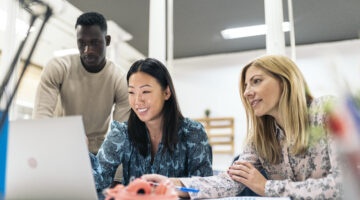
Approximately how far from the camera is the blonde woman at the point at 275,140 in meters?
1.02

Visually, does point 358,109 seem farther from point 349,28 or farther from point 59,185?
point 349,28

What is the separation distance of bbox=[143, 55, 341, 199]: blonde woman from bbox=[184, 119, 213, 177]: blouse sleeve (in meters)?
0.13

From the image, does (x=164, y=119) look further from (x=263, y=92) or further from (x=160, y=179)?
(x=160, y=179)

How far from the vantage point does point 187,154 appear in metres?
1.33

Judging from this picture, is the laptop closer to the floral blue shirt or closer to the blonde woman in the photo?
the blonde woman

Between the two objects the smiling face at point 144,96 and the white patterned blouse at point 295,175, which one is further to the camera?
the smiling face at point 144,96

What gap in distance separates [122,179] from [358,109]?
3.53ft

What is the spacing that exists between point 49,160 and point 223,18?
384 centimetres

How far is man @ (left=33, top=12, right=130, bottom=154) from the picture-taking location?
1.70m

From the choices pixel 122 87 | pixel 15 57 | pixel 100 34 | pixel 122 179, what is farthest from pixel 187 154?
pixel 15 57

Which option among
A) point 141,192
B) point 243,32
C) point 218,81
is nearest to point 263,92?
point 141,192

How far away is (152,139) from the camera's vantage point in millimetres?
1392

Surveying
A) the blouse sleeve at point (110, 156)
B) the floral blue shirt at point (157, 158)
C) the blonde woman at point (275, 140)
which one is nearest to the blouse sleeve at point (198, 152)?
the floral blue shirt at point (157, 158)

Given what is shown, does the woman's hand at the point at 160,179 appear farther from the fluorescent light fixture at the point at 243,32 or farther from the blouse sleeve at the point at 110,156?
the fluorescent light fixture at the point at 243,32
